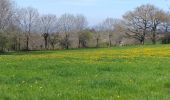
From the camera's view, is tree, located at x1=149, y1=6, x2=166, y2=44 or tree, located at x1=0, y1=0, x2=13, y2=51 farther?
tree, located at x1=149, y1=6, x2=166, y2=44

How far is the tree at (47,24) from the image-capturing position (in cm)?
13452

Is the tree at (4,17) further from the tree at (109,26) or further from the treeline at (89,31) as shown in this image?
the tree at (109,26)

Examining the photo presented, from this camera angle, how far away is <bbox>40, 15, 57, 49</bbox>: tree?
13452 cm

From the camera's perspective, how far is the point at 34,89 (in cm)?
1182

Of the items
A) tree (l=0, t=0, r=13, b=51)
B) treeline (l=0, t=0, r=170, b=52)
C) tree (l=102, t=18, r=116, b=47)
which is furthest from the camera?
tree (l=102, t=18, r=116, b=47)

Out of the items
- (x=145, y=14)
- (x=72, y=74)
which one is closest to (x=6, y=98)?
(x=72, y=74)

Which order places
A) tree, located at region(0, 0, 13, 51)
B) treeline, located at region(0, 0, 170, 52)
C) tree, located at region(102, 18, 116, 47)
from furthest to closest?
tree, located at region(102, 18, 116, 47), treeline, located at region(0, 0, 170, 52), tree, located at region(0, 0, 13, 51)

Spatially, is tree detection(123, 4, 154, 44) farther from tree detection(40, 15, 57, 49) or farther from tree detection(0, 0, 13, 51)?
tree detection(0, 0, 13, 51)

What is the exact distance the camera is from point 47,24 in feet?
468

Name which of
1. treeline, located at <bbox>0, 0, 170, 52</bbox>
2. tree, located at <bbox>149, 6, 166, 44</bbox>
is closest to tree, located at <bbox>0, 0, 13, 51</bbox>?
treeline, located at <bbox>0, 0, 170, 52</bbox>

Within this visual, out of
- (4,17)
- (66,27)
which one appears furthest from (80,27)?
(4,17)

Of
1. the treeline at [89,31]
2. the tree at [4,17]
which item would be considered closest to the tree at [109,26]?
the treeline at [89,31]

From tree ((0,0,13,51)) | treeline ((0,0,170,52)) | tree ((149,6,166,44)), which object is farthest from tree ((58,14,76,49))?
tree ((0,0,13,51))

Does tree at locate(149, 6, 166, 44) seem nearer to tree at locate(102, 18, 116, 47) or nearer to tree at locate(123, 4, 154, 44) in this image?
tree at locate(123, 4, 154, 44)
